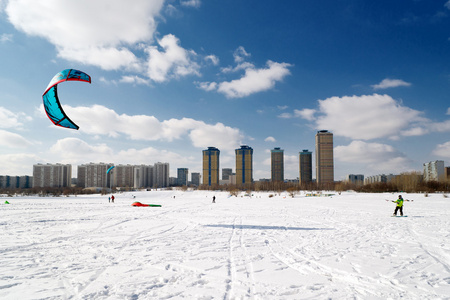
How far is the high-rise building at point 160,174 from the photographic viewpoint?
157750 mm

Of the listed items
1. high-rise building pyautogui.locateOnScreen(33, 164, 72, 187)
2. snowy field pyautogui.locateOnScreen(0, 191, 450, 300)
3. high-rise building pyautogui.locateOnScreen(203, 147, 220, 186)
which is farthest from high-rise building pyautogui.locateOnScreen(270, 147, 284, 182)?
snowy field pyautogui.locateOnScreen(0, 191, 450, 300)

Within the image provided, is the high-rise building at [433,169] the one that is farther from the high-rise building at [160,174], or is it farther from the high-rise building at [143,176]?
the high-rise building at [143,176]

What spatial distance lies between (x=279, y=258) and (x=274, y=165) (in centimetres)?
14021

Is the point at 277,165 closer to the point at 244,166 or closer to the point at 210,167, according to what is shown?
the point at 244,166

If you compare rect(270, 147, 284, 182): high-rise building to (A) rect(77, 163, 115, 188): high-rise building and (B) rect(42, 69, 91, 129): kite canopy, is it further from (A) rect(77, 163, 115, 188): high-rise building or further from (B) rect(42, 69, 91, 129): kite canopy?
(B) rect(42, 69, 91, 129): kite canopy

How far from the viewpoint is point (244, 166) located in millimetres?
142875

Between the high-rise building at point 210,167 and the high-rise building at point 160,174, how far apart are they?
1111 inches

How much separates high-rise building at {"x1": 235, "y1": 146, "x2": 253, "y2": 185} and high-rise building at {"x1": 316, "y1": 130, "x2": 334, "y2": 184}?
36.4 metres

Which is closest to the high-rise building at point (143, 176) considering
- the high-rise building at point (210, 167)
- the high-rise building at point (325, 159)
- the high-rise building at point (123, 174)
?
the high-rise building at point (123, 174)

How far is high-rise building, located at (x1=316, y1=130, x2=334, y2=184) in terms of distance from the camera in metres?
125

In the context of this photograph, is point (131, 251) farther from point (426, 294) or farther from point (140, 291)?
point (426, 294)

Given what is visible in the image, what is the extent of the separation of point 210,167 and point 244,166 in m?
20.6

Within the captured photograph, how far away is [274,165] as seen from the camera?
144 meters

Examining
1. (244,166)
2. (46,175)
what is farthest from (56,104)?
(46,175)
